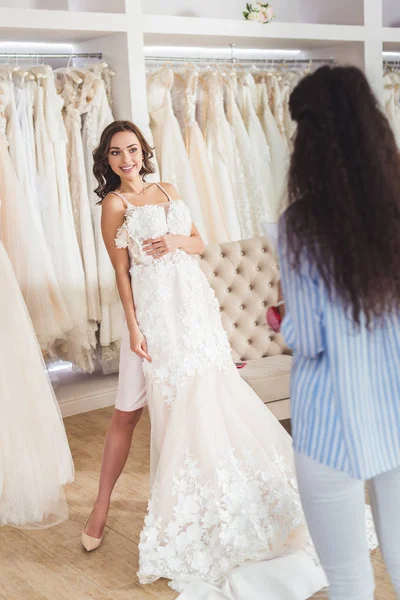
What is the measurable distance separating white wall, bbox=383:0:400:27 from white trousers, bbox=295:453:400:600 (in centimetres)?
509

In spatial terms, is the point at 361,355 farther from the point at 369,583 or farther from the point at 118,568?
the point at 118,568

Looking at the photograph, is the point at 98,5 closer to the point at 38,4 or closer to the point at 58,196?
the point at 38,4

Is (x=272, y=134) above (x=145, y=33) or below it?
below

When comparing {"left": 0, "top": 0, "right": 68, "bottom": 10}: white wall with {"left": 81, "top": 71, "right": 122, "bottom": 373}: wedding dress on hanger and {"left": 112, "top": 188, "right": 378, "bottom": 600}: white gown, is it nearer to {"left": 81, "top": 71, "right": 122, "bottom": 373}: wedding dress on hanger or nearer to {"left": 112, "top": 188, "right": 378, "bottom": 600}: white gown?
{"left": 81, "top": 71, "right": 122, "bottom": 373}: wedding dress on hanger

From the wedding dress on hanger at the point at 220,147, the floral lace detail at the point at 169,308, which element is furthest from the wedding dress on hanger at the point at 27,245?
the floral lace detail at the point at 169,308

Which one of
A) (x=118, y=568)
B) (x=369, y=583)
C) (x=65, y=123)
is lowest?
(x=118, y=568)

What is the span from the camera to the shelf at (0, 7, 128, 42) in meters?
3.91

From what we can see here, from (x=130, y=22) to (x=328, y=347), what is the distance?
3.20 m

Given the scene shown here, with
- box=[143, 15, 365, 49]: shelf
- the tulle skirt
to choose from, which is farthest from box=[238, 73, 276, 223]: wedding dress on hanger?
the tulle skirt

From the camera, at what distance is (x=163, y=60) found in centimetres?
464

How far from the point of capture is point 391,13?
5.99m

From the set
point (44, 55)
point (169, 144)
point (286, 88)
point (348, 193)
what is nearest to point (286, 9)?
point (286, 88)

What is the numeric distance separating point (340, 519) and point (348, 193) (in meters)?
0.66

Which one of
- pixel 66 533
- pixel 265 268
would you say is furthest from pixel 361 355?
pixel 265 268
